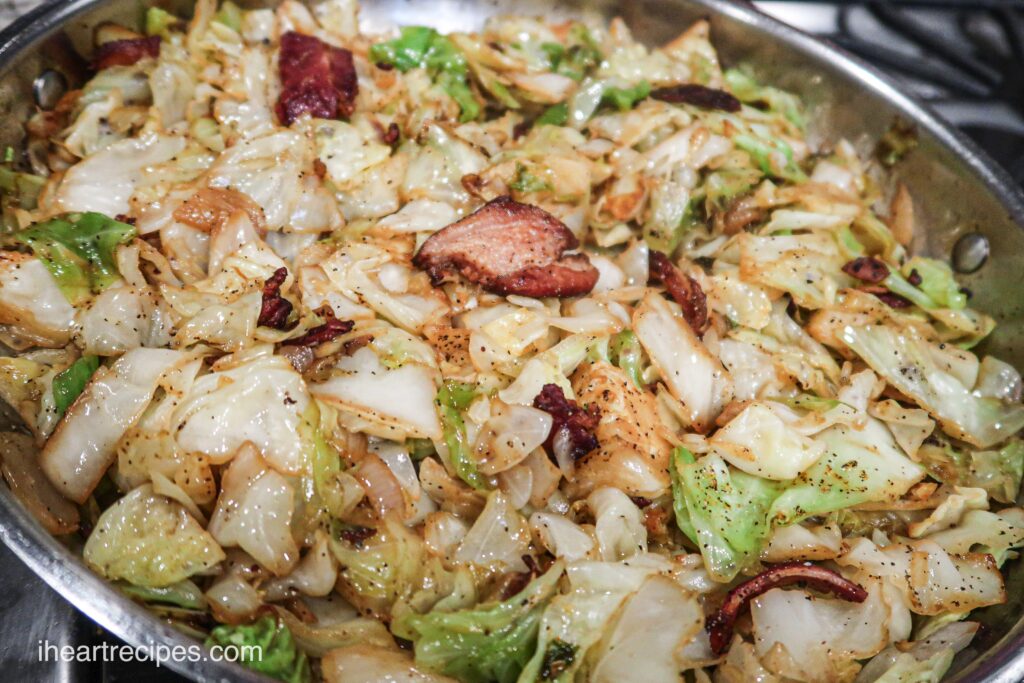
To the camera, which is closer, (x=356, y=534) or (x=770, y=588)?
(x=356, y=534)

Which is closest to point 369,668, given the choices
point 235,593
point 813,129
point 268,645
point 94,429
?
point 268,645

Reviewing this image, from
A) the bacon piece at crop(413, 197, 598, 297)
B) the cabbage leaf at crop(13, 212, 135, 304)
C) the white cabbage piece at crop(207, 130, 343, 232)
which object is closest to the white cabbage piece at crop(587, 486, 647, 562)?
the bacon piece at crop(413, 197, 598, 297)

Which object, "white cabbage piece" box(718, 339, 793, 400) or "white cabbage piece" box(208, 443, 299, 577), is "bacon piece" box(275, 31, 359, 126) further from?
"white cabbage piece" box(718, 339, 793, 400)

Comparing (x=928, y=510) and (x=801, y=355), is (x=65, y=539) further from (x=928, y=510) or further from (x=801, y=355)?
(x=928, y=510)

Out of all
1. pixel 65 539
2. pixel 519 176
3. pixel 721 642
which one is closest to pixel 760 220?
pixel 519 176

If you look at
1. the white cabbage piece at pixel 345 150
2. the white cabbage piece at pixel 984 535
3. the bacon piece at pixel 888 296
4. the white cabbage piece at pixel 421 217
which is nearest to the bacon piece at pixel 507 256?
the white cabbage piece at pixel 421 217

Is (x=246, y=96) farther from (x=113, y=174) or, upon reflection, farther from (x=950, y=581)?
(x=950, y=581)
